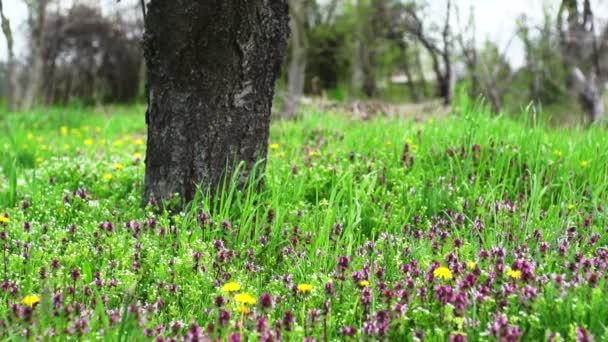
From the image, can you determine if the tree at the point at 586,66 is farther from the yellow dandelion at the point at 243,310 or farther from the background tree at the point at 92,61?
the background tree at the point at 92,61

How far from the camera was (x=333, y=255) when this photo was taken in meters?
2.70

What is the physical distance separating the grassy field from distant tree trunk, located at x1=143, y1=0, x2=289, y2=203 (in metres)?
0.26

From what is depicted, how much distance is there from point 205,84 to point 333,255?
4.34 feet

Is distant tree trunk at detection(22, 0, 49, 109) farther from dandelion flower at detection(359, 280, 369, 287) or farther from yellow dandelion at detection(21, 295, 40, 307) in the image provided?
dandelion flower at detection(359, 280, 369, 287)

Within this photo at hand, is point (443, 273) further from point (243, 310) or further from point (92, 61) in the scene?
point (92, 61)

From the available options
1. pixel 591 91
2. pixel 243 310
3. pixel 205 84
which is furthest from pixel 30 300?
pixel 591 91

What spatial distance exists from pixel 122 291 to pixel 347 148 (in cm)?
287

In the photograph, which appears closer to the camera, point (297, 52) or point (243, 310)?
point (243, 310)

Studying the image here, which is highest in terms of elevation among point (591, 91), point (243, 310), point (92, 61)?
point (92, 61)

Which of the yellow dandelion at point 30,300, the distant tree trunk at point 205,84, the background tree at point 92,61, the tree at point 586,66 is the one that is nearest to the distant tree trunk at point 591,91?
the tree at point 586,66

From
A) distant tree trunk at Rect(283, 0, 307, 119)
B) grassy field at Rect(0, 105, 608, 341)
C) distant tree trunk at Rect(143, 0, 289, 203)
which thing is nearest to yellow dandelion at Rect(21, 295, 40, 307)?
grassy field at Rect(0, 105, 608, 341)

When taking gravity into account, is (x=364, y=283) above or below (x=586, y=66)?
below

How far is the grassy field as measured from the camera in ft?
6.30

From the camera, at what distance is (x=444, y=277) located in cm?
219
